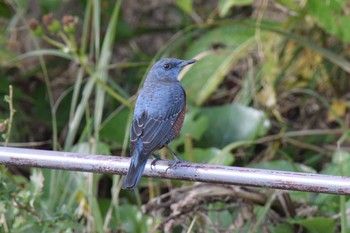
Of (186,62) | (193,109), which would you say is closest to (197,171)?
(186,62)

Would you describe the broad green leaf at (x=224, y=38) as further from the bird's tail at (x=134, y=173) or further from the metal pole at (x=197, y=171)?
the metal pole at (x=197, y=171)

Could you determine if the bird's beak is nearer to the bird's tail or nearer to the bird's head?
the bird's head

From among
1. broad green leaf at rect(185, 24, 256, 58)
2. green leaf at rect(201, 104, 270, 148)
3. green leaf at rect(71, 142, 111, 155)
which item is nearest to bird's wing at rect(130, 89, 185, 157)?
green leaf at rect(71, 142, 111, 155)

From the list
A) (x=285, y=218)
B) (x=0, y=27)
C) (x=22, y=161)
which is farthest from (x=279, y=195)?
(x=0, y=27)

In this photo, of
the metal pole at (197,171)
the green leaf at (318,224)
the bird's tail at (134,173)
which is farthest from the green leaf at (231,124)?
the metal pole at (197,171)

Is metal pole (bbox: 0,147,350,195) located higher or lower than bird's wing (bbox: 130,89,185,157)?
higher

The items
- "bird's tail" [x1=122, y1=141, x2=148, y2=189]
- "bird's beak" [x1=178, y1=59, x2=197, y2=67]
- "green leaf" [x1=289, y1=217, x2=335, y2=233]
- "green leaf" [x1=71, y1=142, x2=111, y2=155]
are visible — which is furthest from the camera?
"green leaf" [x1=71, y1=142, x2=111, y2=155]

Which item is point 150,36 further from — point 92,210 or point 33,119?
point 92,210
